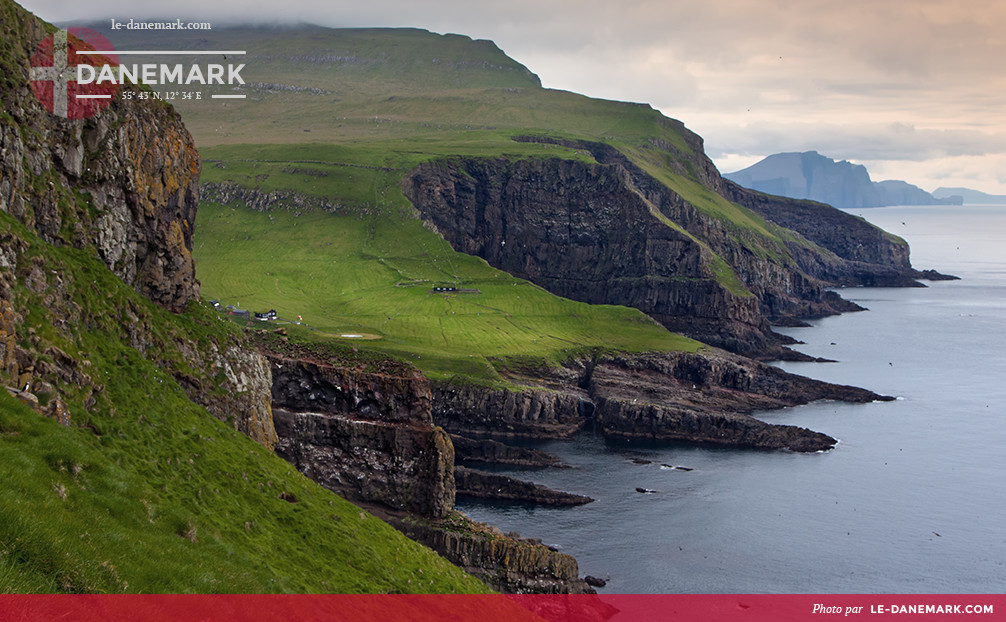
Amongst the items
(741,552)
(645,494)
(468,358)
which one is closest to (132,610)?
(741,552)

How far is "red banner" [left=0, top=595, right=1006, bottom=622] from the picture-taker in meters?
27.0

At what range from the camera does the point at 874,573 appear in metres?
105

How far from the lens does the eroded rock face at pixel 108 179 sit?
55.8m

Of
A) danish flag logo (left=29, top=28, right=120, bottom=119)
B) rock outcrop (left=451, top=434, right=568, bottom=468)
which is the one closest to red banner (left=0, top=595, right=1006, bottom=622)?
danish flag logo (left=29, top=28, right=120, bottom=119)

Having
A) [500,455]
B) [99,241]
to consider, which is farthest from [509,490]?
[99,241]

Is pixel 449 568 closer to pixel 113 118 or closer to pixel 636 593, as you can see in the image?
pixel 636 593

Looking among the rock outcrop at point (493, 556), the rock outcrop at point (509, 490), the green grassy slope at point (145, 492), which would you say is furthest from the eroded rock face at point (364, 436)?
the rock outcrop at point (509, 490)

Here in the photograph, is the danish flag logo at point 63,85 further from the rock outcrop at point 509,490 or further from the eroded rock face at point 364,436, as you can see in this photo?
the rock outcrop at point 509,490

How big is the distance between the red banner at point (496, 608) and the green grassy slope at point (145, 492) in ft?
2.53

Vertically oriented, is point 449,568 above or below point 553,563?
above

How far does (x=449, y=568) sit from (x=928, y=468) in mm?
105086

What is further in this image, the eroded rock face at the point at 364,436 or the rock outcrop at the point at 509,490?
the rock outcrop at the point at 509,490

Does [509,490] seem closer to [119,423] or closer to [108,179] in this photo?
[108,179]

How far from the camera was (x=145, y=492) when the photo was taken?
132 ft
